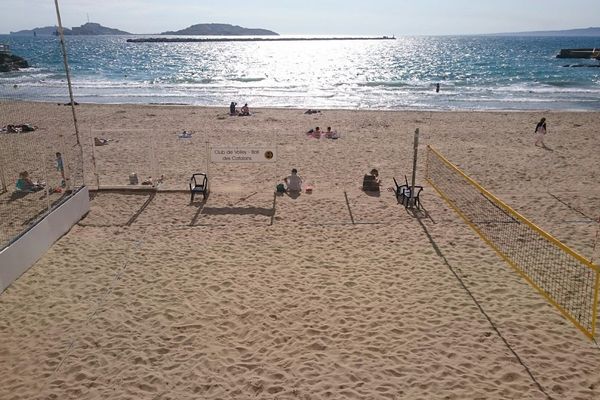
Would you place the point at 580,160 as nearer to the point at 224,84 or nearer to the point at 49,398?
the point at 49,398

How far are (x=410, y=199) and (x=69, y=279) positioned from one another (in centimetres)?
804

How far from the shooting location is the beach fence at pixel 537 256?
7395mm

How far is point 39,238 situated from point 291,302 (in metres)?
5.31

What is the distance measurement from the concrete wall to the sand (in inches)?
8.8

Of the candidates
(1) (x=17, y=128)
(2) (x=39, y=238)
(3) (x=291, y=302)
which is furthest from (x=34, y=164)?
(3) (x=291, y=302)

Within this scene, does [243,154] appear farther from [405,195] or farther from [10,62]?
[10,62]

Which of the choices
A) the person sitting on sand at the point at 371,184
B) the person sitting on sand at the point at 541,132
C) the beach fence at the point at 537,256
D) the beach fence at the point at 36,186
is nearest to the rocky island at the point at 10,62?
the beach fence at the point at 36,186

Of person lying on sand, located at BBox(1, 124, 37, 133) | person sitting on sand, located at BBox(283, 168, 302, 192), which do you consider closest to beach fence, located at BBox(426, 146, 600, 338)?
person sitting on sand, located at BBox(283, 168, 302, 192)

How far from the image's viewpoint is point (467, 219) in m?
11.4

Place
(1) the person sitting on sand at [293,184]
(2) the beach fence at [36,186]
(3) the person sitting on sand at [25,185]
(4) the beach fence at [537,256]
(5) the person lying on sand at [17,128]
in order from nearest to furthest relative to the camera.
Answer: (4) the beach fence at [537,256] < (2) the beach fence at [36,186] < (3) the person sitting on sand at [25,185] < (1) the person sitting on sand at [293,184] < (5) the person lying on sand at [17,128]

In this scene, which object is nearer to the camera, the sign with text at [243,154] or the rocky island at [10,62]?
the sign with text at [243,154]

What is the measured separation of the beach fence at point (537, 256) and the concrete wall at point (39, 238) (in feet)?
29.0

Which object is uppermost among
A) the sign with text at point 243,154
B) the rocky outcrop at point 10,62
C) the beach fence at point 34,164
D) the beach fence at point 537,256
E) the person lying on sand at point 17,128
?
the rocky outcrop at point 10,62

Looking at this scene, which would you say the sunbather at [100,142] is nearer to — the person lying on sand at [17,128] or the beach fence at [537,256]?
the person lying on sand at [17,128]
